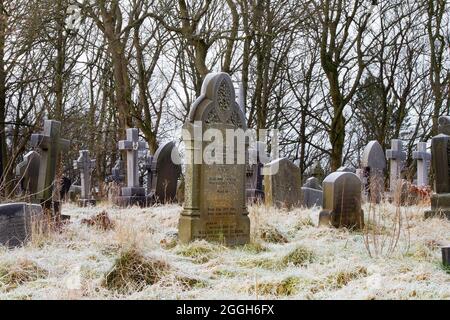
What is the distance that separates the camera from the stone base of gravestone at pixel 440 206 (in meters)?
10.0

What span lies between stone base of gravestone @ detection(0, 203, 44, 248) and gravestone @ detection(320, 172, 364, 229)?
178 inches

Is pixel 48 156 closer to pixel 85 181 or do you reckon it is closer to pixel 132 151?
pixel 132 151

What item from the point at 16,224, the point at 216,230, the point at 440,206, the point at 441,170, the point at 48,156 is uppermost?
the point at 48,156

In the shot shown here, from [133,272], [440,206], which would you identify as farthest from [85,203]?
[133,272]

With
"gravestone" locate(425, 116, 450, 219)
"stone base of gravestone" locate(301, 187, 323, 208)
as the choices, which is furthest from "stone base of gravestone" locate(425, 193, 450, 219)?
"stone base of gravestone" locate(301, 187, 323, 208)

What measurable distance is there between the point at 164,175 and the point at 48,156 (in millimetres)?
5500

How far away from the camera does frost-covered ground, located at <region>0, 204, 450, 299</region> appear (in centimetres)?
446

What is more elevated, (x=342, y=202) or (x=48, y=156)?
(x=48, y=156)

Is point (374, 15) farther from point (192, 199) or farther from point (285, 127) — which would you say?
point (192, 199)

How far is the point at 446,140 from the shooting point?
10.7m

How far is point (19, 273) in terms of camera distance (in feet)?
16.3

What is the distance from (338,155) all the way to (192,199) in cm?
1375

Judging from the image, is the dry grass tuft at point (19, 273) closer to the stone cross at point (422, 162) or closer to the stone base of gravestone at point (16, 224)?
the stone base of gravestone at point (16, 224)
